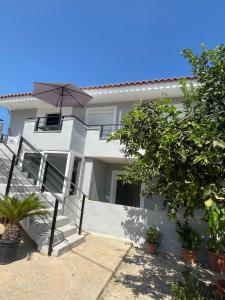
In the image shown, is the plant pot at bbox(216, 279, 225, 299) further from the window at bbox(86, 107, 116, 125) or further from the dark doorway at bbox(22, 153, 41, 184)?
the window at bbox(86, 107, 116, 125)

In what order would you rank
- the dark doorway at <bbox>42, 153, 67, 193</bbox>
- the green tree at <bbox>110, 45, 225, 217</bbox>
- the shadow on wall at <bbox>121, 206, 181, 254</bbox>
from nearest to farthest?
the green tree at <bbox>110, 45, 225, 217</bbox>
the shadow on wall at <bbox>121, 206, 181, 254</bbox>
the dark doorway at <bbox>42, 153, 67, 193</bbox>

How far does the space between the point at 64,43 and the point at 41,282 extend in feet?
34.8

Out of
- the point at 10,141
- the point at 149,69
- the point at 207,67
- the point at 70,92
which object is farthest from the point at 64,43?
the point at 207,67

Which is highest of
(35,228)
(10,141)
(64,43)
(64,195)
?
(64,43)

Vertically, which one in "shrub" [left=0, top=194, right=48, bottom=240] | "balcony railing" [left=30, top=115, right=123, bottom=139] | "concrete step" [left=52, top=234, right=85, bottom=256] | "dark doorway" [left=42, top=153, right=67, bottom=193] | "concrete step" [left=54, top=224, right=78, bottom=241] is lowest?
"concrete step" [left=52, top=234, right=85, bottom=256]

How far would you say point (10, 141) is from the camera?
13.7 meters

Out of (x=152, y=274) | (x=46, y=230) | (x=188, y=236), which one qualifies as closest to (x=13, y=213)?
(x=46, y=230)

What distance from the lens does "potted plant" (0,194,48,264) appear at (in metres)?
5.37

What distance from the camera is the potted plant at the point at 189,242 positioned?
7.44 metres

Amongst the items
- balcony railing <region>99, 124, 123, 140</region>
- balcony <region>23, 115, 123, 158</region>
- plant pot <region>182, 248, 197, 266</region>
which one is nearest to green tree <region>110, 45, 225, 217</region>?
plant pot <region>182, 248, 197, 266</region>

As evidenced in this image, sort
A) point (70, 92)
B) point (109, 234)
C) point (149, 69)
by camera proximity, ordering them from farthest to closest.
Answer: point (149, 69) < point (70, 92) < point (109, 234)

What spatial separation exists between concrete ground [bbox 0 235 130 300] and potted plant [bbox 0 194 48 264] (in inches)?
11.0

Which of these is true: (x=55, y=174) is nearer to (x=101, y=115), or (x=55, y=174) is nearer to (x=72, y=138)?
(x=72, y=138)

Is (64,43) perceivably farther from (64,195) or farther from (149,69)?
(64,195)
